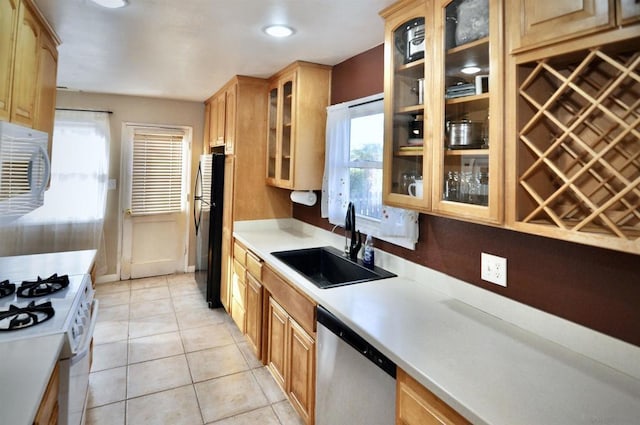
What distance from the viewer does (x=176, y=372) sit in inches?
98.4

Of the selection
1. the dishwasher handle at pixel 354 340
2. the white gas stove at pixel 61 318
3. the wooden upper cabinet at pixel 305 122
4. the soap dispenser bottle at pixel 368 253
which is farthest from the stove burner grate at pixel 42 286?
the soap dispenser bottle at pixel 368 253

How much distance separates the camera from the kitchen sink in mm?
2289

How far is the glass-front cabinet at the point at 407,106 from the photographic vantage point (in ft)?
4.96

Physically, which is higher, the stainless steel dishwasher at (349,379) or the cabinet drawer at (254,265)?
the cabinet drawer at (254,265)

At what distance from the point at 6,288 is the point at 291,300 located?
1.47 meters

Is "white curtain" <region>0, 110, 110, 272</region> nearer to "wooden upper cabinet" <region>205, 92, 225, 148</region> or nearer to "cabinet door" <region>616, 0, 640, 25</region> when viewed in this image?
"wooden upper cabinet" <region>205, 92, 225, 148</region>

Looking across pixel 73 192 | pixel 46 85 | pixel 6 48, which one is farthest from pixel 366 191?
pixel 73 192

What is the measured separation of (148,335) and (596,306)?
3.18 m

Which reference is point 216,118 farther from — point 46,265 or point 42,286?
point 42,286

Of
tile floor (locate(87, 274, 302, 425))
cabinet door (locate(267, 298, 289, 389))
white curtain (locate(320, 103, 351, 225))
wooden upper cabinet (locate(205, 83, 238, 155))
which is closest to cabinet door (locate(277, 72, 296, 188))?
white curtain (locate(320, 103, 351, 225))

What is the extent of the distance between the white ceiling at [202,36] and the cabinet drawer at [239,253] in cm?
149

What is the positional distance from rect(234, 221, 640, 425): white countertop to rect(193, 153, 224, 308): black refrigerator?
1.96 meters

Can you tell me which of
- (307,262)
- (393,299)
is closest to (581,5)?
(393,299)

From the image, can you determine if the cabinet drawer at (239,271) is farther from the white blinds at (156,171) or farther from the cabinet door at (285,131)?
the white blinds at (156,171)
